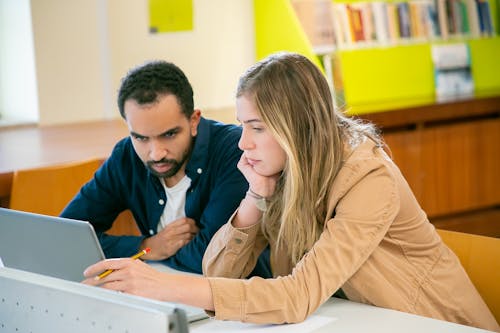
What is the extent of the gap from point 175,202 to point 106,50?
210 centimetres

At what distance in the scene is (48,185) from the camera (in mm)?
3039

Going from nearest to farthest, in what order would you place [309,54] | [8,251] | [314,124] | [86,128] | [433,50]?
[314,124] → [8,251] → [86,128] → [309,54] → [433,50]

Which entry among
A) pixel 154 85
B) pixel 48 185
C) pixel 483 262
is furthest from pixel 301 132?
pixel 48 185

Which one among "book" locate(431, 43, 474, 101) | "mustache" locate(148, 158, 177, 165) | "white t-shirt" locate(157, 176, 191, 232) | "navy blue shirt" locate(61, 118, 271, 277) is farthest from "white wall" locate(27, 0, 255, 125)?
"mustache" locate(148, 158, 177, 165)

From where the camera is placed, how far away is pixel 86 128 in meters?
4.14

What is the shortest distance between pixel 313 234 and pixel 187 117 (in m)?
0.67

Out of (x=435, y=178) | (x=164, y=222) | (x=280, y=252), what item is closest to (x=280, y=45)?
(x=435, y=178)

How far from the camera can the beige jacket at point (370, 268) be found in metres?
1.72

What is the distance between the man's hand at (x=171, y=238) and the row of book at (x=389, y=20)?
2.60 m

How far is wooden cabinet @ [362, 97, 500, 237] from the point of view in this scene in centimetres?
466

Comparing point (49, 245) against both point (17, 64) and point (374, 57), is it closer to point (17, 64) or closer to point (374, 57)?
point (17, 64)

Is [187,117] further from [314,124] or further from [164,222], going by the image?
[314,124]

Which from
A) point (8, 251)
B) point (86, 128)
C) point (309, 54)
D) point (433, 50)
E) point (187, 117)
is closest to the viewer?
point (8, 251)

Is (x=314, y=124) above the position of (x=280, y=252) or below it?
above
